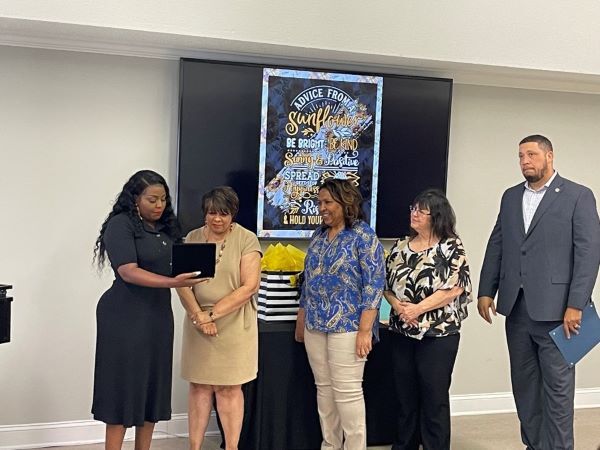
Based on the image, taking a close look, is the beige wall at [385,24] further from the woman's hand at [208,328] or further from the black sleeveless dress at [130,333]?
the woman's hand at [208,328]

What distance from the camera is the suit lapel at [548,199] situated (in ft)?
12.6

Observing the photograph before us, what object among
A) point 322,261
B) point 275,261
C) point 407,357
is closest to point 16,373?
point 275,261

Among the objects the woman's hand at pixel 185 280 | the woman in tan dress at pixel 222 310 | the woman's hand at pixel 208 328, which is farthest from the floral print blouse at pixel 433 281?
the woman's hand at pixel 185 280

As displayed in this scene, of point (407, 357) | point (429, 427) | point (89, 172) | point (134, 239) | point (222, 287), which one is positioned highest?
point (89, 172)

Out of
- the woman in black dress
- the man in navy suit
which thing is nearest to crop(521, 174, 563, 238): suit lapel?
the man in navy suit

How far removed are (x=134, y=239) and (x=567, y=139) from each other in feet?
10.5

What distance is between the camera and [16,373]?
4.29m

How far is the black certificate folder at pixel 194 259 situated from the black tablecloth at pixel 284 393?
2.59ft

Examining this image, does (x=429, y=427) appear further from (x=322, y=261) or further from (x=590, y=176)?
(x=590, y=176)

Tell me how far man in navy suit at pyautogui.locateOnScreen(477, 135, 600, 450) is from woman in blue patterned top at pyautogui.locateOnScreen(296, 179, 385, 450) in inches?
27.0

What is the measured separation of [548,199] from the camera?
384 cm

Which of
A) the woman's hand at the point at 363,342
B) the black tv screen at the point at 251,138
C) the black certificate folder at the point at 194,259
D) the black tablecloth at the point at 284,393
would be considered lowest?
the black tablecloth at the point at 284,393

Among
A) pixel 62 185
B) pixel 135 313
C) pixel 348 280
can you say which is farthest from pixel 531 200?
pixel 62 185

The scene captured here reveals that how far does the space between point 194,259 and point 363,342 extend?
95cm
